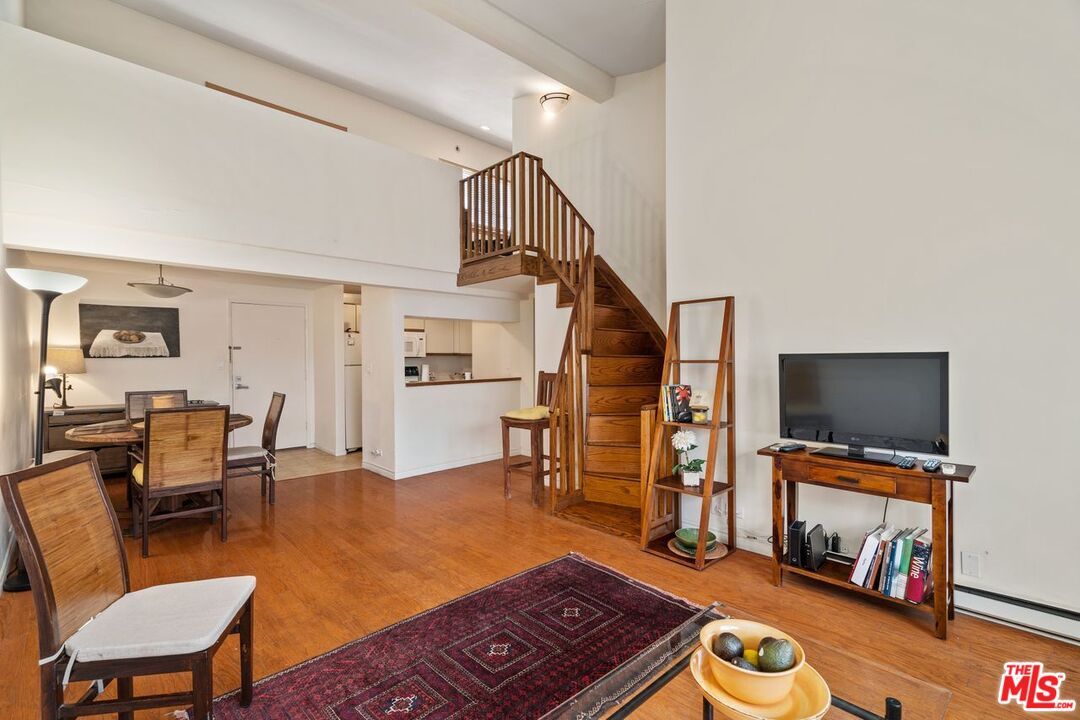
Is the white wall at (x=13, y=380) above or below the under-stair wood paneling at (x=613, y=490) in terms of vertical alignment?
above

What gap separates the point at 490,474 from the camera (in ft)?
18.2

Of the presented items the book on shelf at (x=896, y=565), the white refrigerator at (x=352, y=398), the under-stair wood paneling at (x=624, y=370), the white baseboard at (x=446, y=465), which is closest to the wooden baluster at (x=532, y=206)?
the under-stair wood paneling at (x=624, y=370)

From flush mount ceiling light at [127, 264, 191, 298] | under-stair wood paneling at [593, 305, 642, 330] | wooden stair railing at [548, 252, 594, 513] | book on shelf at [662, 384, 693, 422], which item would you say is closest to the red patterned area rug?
book on shelf at [662, 384, 693, 422]

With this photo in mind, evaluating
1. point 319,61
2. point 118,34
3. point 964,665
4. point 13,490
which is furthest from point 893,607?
point 118,34

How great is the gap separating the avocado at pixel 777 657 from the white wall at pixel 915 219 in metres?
1.97

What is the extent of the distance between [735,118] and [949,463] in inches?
98.3

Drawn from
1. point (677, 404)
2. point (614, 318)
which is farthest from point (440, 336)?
point (677, 404)

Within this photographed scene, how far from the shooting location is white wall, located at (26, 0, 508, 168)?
186 inches

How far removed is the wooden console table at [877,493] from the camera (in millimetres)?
2281

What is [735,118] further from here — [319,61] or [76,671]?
[319,61]

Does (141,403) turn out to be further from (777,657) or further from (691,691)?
(777,657)

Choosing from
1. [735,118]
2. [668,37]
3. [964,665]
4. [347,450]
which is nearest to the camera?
[964,665]

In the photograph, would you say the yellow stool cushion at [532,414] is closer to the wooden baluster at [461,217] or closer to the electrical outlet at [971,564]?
the wooden baluster at [461,217]

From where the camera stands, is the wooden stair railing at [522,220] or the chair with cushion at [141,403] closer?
the chair with cushion at [141,403]
